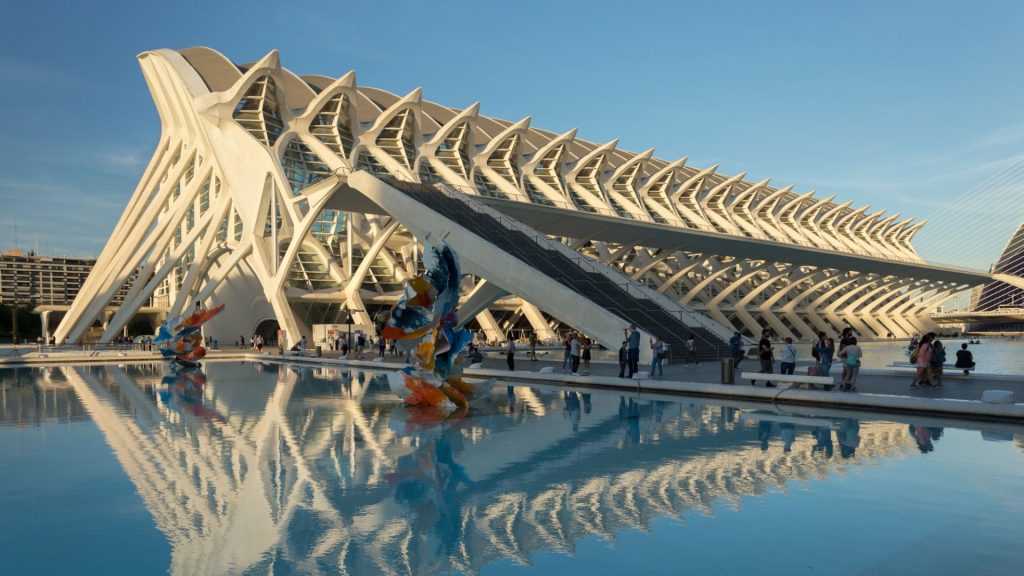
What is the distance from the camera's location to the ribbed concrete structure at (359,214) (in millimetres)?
37969

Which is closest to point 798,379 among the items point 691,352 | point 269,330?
point 691,352

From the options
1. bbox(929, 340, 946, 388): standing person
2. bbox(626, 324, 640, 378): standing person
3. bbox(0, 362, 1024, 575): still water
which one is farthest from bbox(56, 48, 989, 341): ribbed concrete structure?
bbox(0, 362, 1024, 575): still water

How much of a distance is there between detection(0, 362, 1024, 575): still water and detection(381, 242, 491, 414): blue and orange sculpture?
4.11ft

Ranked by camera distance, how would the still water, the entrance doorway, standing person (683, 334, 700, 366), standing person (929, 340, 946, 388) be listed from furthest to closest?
the entrance doorway < standing person (683, 334, 700, 366) < standing person (929, 340, 946, 388) < the still water

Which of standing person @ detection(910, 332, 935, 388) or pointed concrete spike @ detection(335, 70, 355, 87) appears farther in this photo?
pointed concrete spike @ detection(335, 70, 355, 87)

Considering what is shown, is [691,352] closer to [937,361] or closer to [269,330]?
[937,361]

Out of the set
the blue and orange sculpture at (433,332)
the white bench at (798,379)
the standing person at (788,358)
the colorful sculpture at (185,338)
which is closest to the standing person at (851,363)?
the white bench at (798,379)

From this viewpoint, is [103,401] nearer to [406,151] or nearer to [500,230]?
[500,230]

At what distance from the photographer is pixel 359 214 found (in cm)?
4762

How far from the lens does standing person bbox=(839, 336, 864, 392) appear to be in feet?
41.0

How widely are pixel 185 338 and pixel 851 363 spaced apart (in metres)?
22.7

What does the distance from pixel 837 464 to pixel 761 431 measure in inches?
87.0

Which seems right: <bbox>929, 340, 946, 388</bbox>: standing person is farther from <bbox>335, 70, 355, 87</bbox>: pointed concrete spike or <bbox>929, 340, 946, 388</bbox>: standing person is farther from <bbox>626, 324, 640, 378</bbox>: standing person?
<bbox>335, 70, 355, 87</bbox>: pointed concrete spike

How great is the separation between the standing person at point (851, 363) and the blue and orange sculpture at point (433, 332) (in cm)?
644
